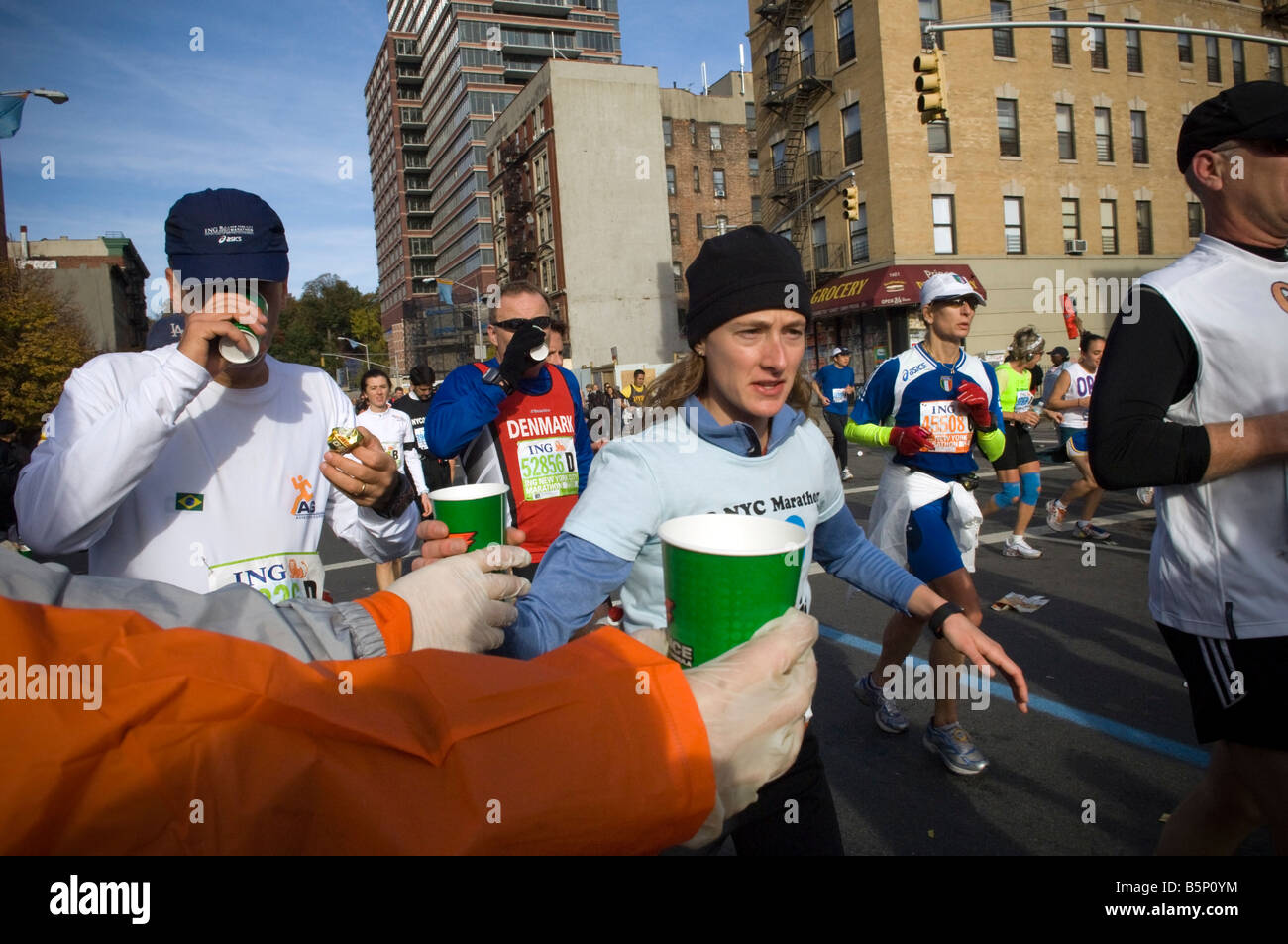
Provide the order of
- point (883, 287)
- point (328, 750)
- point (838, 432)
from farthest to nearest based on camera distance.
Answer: point (883, 287), point (838, 432), point (328, 750)

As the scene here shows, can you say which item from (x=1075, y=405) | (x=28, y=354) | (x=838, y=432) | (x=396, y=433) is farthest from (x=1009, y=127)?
(x=28, y=354)

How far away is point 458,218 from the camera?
83188 mm

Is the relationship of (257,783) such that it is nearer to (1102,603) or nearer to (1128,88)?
(1102,603)

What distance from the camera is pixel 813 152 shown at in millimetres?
33906

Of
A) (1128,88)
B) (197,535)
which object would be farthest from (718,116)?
(197,535)

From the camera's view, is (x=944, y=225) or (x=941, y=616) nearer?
(x=941, y=616)

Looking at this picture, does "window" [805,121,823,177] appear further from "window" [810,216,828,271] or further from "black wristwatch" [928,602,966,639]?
"black wristwatch" [928,602,966,639]

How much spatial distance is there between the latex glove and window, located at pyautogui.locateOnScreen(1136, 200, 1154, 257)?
4015cm

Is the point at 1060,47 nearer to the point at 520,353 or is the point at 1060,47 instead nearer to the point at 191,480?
the point at 520,353

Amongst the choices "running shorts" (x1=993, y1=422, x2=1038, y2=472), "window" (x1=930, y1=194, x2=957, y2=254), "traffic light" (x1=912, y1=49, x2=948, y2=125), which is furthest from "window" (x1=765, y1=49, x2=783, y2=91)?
"running shorts" (x1=993, y1=422, x2=1038, y2=472)

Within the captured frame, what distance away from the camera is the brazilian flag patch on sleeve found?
2.25 m

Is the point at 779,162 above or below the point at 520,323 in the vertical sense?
above

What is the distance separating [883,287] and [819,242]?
6349mm
